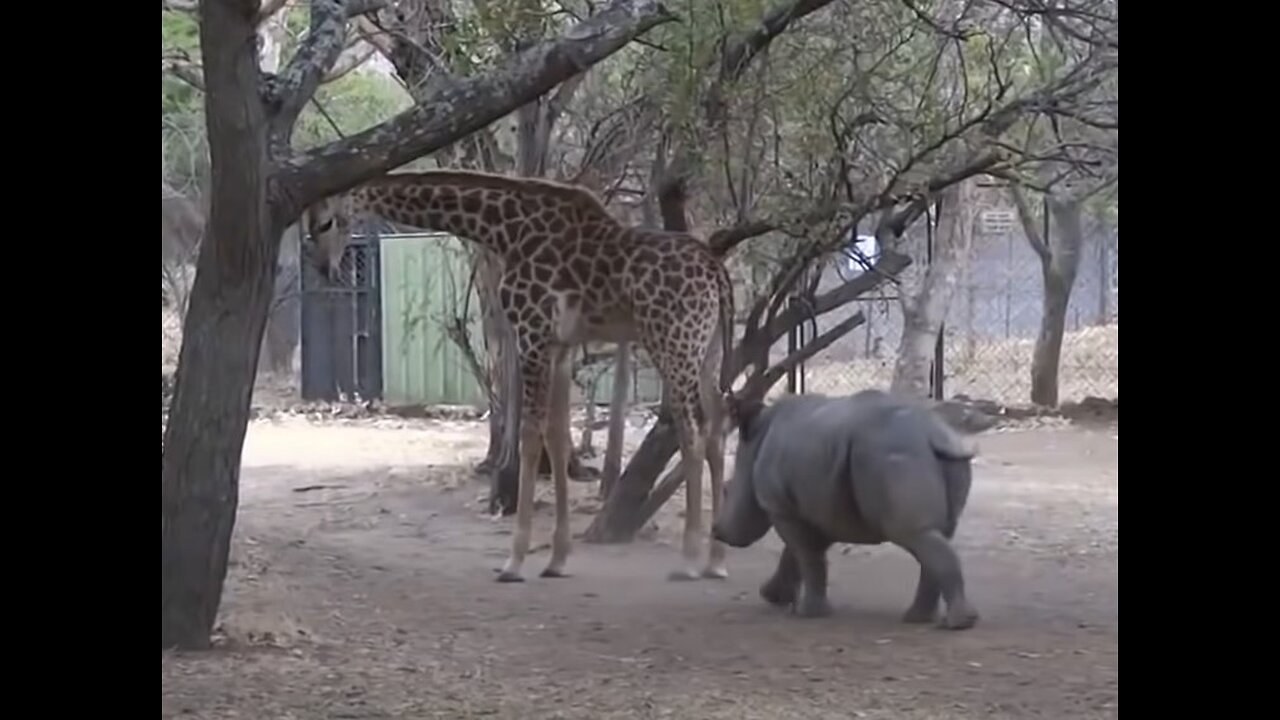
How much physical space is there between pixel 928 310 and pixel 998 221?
6726 mm

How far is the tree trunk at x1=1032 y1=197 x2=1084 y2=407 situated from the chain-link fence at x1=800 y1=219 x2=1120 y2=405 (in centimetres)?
46

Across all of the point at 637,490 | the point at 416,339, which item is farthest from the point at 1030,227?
the point at 637,490

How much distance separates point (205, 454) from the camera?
265 inches

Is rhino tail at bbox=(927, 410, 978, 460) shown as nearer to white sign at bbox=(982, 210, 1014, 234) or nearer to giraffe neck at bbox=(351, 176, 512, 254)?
giraffe neck at bbox=(351, 176, 512, 254)

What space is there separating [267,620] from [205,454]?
112 centimetres

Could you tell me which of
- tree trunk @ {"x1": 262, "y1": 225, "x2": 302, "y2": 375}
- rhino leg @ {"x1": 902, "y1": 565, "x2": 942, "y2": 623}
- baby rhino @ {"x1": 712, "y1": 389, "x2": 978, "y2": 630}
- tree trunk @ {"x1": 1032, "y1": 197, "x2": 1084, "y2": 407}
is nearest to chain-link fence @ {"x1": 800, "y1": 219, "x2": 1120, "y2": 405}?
tree trunk @ {"x1": 1032, "y1": 197, "x2": 1084, "y2": 407}

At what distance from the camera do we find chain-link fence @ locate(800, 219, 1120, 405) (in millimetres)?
18797

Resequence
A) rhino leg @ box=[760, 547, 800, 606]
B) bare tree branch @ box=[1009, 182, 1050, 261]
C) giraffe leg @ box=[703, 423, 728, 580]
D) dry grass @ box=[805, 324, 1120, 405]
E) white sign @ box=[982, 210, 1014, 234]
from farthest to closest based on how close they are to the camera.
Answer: white sign @ box=[982, 210, 1014, 234] < dry grass @ box=[805, 324, 1120, 405] < bare tree branch @ box=[1009, 182, 1050, 261] < giraffe leg @ box=[703, 423, 728, 580] < rhino leg @ box=[760, 547, 800, 606]

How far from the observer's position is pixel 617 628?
25.5 feet

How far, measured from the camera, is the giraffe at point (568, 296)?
921cm

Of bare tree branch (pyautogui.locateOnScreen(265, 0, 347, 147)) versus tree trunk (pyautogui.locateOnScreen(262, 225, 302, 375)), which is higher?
bare tree branch (pyautogui.locateOnScreen(265, 0, 347, 147))
